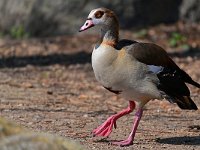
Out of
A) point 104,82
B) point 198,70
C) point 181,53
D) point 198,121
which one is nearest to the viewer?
point 104,82

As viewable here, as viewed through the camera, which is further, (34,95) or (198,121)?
(34,95)

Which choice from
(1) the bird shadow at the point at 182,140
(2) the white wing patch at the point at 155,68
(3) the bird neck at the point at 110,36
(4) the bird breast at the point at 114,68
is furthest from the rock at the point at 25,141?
(1) the bird shadow at the point at 182,140

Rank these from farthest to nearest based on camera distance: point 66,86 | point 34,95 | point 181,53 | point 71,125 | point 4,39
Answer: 1. point 4,39
2. point 181,53
3. point 66,86
4. point 34,95
5. point 71,125

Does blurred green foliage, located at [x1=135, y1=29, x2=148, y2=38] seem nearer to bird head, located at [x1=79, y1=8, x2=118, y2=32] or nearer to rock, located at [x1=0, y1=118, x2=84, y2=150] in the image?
bird head, located at [x1=79, y1=8, x2=118, y2=32]

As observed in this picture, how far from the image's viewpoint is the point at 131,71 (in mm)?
6977

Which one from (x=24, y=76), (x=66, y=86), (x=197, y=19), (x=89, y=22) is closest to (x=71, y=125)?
(x=89, y=22)

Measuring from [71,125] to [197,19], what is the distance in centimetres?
952

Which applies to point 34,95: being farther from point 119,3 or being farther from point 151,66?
point 119,3

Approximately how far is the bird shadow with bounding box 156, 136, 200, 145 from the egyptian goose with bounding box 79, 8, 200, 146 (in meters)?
0.34

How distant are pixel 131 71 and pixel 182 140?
40.3 inches

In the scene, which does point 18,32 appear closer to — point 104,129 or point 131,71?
point 104,129

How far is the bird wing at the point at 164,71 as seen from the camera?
7.15 meters

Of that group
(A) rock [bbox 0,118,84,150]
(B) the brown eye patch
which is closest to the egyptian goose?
(B) the brown eye patch

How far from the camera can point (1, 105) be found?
29.5 feet
